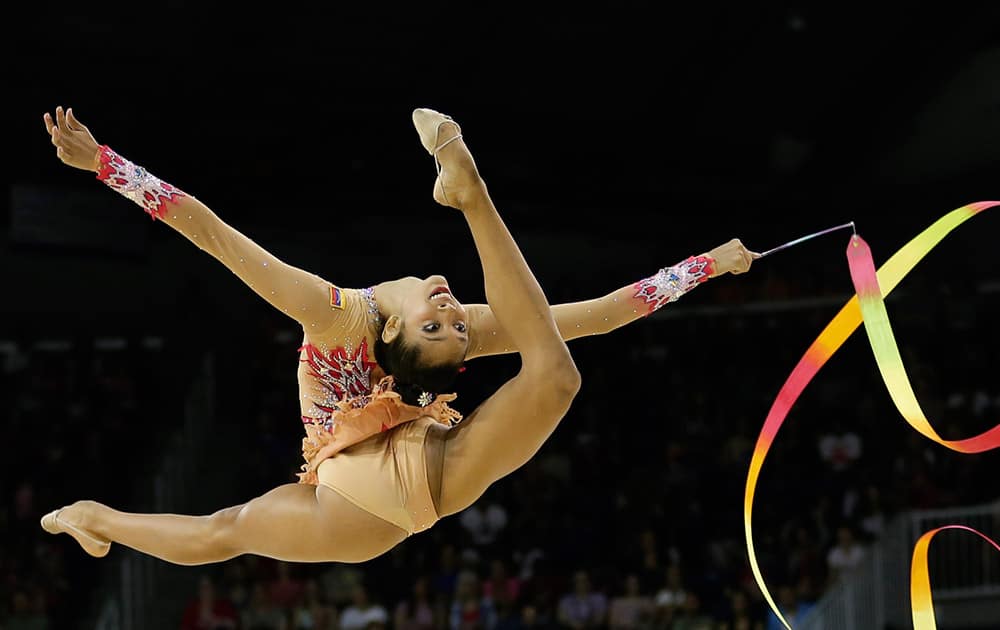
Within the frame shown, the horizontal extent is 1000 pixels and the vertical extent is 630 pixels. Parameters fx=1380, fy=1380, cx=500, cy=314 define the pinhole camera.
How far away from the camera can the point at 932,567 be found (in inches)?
348

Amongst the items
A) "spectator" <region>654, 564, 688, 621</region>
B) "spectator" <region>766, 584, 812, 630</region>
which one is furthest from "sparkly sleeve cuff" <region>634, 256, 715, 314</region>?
"spectator" <region>654, 564, 688, 621</region>

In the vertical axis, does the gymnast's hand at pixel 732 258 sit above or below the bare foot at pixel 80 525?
Answer: above

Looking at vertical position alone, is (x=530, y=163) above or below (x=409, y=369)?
above

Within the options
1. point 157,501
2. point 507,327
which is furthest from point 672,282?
point 157,501

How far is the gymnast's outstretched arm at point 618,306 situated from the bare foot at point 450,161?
0.69 meters

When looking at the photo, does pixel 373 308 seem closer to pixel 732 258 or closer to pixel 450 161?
pixel 450 161

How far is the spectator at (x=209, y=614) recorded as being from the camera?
865cm

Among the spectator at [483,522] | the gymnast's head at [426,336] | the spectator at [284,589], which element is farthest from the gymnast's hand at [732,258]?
the spectator at [483,522]

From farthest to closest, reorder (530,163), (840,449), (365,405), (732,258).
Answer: (530,163) → (840,449) → (732,258) → (365,405)

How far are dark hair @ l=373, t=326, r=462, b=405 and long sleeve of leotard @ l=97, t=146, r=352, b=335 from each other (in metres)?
0.20

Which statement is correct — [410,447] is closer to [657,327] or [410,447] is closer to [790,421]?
[790,421]

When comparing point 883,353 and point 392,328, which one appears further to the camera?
point 883,353

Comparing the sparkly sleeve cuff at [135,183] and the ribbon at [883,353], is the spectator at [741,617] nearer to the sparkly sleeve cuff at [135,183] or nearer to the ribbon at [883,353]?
the ribbon at [883,353]

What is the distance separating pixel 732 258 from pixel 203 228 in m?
1.58
